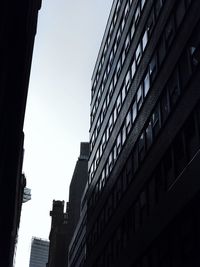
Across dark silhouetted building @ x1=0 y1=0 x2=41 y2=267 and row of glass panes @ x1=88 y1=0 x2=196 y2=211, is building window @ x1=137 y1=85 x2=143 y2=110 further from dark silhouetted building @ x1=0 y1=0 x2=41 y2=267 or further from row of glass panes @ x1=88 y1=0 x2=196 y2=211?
dark silhouetted building @ x1=0 y1=0 x2=41 y2=267

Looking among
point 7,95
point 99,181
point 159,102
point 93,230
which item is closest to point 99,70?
point 99,181

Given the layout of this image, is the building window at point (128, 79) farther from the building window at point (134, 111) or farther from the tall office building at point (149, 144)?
the building window at point (134, 111)

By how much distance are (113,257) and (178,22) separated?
696 inches

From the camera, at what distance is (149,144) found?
29.3m

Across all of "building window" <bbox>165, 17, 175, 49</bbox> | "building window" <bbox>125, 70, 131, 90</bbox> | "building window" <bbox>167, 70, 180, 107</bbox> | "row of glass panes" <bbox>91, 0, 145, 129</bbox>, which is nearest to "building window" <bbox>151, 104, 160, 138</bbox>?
"building window" <bbox>167, 70, 180, 107</bbox>

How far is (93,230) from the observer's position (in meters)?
45.0

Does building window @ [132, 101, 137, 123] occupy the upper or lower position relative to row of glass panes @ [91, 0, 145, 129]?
lower

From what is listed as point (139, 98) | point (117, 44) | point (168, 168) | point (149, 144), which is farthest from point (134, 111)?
point (117, 44)

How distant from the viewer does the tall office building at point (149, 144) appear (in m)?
22.4

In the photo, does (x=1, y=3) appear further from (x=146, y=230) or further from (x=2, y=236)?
(x=2, y=236)

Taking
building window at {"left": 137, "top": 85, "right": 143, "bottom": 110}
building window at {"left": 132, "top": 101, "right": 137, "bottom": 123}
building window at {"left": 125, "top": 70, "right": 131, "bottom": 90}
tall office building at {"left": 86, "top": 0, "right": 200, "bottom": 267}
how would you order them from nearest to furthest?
1. tall office building at {"left": 86, "top": 0, "right": 200, "bottom": 267}
2. building window at {"left": 137, "top": 85, "right": 143, "bottom": 110}
3. building window at {"left": 132, "top": 101, "right": 137, "bottom": 123}
4. building window at {"left": 125, "top": 70, "right": 131, "bottom": 90}

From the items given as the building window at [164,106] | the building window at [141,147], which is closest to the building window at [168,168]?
the building window at [164,106]

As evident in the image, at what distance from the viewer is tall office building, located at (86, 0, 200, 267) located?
2242cm

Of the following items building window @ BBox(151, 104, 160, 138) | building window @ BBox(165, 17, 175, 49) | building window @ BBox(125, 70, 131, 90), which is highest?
building window @ BBox(125, 70, 131, 90)
